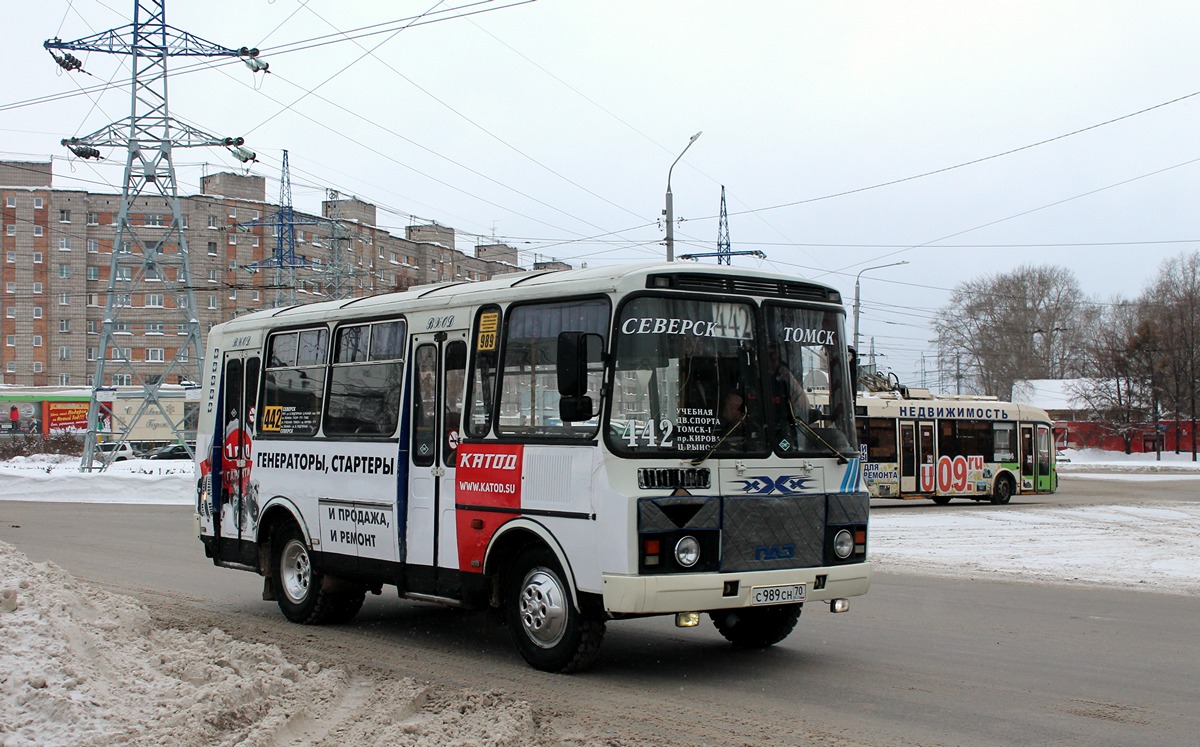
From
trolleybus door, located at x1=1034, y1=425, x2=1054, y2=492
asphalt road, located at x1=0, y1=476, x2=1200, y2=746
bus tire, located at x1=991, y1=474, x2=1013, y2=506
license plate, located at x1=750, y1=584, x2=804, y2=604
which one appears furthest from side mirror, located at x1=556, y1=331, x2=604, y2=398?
trolleybus door, located at x1=1034, y1=425, x2=1054, y2=492

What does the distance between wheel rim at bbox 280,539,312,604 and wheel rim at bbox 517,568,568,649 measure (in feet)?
10.6

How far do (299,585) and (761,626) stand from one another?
14.7 feet

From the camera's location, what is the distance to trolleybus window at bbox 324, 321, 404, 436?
10.1 meters

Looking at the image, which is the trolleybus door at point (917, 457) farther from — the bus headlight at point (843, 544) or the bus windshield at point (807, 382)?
the bus headlight at point (843, 544)

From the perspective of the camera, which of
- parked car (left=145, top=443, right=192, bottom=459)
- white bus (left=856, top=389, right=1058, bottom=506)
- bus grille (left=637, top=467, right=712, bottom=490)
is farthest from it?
parked car (left=145, top=443, right=192, bottom=459)

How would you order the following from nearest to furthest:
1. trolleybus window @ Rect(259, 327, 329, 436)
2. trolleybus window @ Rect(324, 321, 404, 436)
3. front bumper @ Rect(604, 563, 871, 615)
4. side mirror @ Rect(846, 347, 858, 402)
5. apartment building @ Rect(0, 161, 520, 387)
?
front bumper @ Rect(604, 563, 871, 615) → side mirror @ Rect(846, 347, 858, 402) → trolleybus window @ Rect(324, 321, 404, 436) → trolleybus window @ Rect(259, 327, 329, 436) → apartment building @ Rect(0, 161, 520, 387)

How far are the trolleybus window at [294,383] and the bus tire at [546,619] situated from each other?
127 inches

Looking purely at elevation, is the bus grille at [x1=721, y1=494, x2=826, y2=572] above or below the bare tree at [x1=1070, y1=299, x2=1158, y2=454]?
below

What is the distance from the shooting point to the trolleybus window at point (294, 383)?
1115cm

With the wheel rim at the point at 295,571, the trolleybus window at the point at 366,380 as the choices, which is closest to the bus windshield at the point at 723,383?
the trolleybus window at the point at 366,380

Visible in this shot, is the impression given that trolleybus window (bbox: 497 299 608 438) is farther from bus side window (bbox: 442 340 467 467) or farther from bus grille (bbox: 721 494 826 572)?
bus grille (bbox: 721 494 826 572)

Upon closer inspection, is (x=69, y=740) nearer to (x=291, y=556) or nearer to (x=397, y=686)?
(x=397, y=686)

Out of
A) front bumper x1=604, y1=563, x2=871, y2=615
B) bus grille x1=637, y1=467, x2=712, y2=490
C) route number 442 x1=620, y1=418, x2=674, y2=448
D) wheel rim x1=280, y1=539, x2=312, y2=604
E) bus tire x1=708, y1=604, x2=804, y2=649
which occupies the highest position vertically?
route number 442 x1=620, y1=418, x2=674, y2=448

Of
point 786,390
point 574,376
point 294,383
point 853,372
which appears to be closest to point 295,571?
point 294,383
